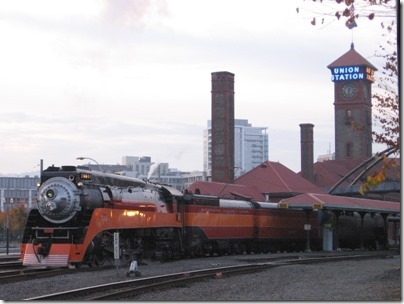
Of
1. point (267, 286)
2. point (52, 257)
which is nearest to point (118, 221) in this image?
point (52, 257)

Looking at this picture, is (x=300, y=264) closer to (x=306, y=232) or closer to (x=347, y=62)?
(x=306, y=232)

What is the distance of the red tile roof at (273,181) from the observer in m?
79.8

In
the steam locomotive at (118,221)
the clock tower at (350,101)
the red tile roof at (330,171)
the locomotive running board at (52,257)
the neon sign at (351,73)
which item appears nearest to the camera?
the locomotive running board at (52,257)

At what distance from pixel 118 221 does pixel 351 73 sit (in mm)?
86264

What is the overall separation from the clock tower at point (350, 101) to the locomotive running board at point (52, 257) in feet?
282

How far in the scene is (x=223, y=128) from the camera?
264 feet

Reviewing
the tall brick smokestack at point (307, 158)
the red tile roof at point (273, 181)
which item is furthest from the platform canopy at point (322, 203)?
the tall brick smokestack at point (307, 158)

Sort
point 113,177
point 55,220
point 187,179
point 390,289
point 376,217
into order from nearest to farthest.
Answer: point 390,289
point 55,220
point 113,177
point 376,217
point 187,179

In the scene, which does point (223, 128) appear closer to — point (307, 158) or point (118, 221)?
point (307, 158)

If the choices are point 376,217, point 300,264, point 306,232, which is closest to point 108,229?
point 300,264

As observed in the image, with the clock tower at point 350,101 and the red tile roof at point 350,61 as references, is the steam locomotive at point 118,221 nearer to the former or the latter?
the clock tower at point 350,101

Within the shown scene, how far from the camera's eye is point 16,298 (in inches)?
607

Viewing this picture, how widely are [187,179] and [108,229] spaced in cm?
14164

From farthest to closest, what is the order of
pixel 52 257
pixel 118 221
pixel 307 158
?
pixel 307 158 → pixel 118 221 → pixel 52 257
